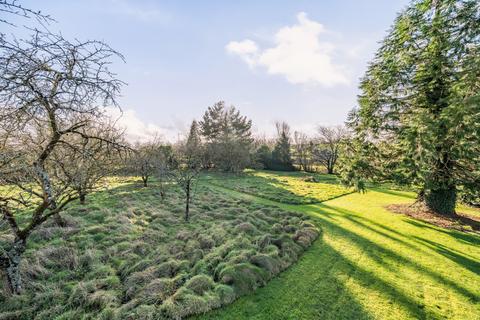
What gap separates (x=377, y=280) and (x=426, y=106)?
27.5 feet

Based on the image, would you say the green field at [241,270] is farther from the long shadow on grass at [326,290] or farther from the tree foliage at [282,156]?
the tree foliage at [282,156]

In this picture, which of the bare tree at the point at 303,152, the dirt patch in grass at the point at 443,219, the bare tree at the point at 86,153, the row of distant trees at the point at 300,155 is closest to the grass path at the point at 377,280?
the dirt patch in grass at the point at 443,219

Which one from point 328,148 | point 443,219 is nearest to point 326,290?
point 443,219

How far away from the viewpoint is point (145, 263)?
5.05 metres

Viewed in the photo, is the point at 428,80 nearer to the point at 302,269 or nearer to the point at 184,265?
the point at 302,269

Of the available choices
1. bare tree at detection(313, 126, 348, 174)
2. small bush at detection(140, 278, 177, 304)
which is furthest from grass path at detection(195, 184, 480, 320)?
bare tree at detection(313, 126, 348, 174)

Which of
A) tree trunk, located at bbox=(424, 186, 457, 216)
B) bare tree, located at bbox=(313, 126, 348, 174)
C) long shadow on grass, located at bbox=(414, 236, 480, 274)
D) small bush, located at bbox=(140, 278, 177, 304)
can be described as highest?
bare tree, located at bbox=(313, 126, 348, 174)

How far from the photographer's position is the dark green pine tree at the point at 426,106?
6.96 m

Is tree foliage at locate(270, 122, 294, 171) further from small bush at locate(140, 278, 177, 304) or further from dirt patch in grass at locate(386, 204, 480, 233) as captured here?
small bush at locate(140, 278, 177, 304)

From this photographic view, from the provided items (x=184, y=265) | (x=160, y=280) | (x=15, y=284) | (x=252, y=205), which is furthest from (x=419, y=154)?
(x=15, y=284)

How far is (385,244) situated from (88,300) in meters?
8.29

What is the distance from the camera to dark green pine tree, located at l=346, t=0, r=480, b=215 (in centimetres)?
696

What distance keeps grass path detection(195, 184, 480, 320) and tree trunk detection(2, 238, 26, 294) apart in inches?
132

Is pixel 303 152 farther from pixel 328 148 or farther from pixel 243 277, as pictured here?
pixel 243 277
